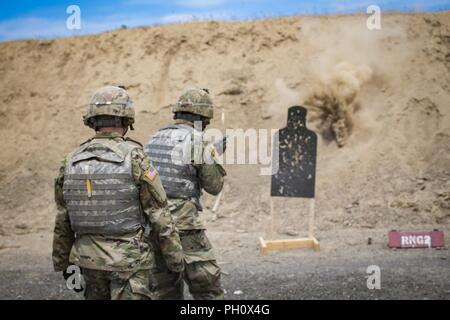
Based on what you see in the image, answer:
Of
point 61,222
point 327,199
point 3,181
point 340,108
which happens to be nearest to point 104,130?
point 61,222

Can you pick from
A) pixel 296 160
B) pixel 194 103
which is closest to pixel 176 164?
pixel 194 103

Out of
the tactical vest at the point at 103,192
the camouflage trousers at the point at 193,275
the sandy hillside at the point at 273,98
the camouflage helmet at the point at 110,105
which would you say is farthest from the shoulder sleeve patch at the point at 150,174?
the sandy hillside at the point at 273,98

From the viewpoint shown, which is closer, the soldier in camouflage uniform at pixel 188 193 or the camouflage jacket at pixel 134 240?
the camouflage jacket at pixel 134 240

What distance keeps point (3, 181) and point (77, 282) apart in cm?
1053

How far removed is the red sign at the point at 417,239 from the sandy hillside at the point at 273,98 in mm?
1864

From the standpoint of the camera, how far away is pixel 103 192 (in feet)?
11.5

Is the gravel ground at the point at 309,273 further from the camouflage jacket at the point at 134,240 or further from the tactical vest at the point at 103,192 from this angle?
the tactical vest at the point at 103,192

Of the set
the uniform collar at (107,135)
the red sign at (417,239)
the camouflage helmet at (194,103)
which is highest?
the camouflage helmet at (194,103)

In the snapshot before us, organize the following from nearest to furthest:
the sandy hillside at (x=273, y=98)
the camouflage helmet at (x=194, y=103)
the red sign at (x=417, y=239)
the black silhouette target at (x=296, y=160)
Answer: the camouflage helmet at (x=194, y=103), the red sign at (x=417, y=239), the black silhouette target at (x=296, y=160), the sandy hillside at (x=273, y=98)

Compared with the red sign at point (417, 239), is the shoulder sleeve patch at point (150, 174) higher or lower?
higher

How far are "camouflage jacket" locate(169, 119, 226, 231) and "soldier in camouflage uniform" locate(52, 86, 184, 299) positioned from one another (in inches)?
30.9

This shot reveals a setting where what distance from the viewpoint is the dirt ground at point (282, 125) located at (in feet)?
22.8

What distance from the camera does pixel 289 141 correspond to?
27.2 feet
